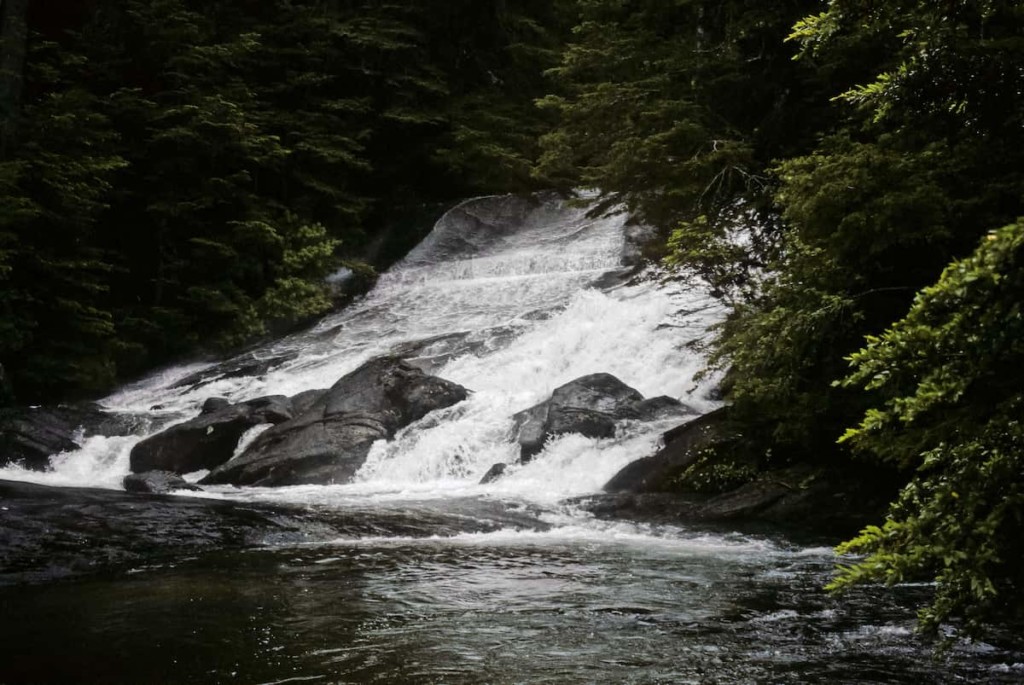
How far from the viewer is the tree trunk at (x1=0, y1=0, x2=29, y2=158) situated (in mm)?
20875

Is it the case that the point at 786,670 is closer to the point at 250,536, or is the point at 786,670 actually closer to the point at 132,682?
the point at 132,682

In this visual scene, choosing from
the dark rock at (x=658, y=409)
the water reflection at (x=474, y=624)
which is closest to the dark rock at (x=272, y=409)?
the dark rock at (x=658, y=409)

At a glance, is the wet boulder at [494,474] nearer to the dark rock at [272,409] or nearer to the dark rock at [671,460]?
the dark rock at [671,460]

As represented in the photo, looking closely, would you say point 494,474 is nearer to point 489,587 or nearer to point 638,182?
point 638,182

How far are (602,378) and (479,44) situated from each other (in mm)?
20343

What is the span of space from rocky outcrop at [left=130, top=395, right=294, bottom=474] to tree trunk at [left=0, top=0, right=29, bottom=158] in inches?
355

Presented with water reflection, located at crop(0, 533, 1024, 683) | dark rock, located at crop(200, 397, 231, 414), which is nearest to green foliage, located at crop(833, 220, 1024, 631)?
water reflection, located at crop(0, 533, 1024, 683)

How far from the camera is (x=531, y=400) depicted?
1669cm

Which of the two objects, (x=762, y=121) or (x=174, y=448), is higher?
(x=762, y=121)

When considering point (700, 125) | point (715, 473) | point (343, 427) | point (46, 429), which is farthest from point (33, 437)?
point (700, 125)

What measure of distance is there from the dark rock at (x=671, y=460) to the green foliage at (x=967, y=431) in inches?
355

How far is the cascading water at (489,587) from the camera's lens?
18.2 feet

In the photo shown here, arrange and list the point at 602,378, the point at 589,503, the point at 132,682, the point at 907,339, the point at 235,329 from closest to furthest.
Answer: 1. the point at 907,339
2. the point at 132,682
3. the point at 589,503
4. the point at 602,378
5. the point at 235,329

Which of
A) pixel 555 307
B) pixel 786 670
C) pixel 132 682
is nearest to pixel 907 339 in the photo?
pixel 786 670
